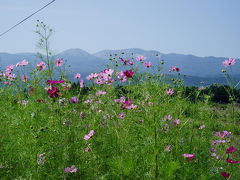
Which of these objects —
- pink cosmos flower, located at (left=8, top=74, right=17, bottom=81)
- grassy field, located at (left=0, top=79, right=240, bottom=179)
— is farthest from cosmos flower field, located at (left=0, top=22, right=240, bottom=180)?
pink cosmos flower, located at (left=8, top=74, right=17, bottom=81)

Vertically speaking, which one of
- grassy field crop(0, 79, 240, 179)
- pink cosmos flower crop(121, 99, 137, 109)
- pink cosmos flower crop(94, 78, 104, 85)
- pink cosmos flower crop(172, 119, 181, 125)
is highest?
pink cosmos flower crop(94, 78, 104, 85)

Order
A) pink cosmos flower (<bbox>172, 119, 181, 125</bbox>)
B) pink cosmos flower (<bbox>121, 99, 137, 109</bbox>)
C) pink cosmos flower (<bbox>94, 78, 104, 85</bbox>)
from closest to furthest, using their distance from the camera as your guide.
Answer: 1. pink cosmos flower (<bbox>172, 119, 181, 125</bbox>)
2. pink cosmos flower (<bbox>121, 99, 137, 109</bbox>)
3. pink cosmos flower (<bbox>94, 78, 104, 85</bbox>)

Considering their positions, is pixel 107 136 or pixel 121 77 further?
pixel 121 77

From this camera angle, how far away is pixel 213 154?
9.03ft

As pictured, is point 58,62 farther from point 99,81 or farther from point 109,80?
point 109,80

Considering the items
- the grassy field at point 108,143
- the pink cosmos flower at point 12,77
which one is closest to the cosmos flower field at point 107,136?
the grassy field at point 108,143

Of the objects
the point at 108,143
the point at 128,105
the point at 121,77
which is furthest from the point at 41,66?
the point at 108,143

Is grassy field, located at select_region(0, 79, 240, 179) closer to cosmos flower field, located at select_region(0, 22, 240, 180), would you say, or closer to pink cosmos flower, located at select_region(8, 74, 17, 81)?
cosmos flower field, located at select_region(0, 22, 240, 180)

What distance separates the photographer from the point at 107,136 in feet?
9.78

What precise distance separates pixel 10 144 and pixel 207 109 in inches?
74.6

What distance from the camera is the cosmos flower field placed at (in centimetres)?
224

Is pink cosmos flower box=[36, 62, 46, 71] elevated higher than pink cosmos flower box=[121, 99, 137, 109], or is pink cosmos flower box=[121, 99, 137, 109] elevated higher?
pink cosmos flower box=[36, 62, 46, 71]

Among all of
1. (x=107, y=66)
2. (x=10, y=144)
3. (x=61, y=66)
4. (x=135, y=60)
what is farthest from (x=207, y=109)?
(x=10, y=144)

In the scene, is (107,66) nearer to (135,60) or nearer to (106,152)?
(135,60)
